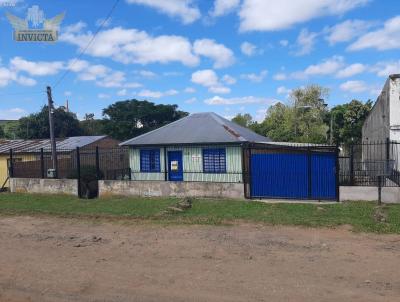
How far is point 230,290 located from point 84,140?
1102 inches

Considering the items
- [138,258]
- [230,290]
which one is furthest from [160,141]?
[230,290]

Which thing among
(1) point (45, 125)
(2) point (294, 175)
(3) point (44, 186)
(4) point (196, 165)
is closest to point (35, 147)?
(3) point (44, 186)

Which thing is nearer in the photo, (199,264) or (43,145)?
(199,264)

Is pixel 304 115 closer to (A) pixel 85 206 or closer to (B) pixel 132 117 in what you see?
(B) pixel 132 117

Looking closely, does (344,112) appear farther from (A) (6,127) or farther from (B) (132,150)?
(A) (6,127)

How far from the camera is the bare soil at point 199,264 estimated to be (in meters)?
6.13

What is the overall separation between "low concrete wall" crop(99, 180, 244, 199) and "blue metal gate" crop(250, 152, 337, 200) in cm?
83

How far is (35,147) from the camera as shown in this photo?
29.1 m

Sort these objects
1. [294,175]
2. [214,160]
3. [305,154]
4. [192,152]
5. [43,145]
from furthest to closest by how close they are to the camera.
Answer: [43,145]
[192,152]
[214,160]
[294,175]
[305,154]

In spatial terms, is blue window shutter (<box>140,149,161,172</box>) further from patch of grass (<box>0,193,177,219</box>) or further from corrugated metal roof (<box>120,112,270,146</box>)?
patch of grass (<box>0,193,177,219</box>)

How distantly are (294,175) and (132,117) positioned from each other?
152 ft

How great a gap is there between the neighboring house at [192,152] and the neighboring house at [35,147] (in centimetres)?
524

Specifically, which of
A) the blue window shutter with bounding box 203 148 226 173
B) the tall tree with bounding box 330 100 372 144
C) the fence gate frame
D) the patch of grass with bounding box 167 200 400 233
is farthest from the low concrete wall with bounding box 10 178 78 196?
the tall tree with bounding box 330 100 372 144

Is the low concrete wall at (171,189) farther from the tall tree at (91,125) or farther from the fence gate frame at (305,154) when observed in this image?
the tall tree at (91,125)
